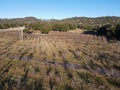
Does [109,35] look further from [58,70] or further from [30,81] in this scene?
[30,81]

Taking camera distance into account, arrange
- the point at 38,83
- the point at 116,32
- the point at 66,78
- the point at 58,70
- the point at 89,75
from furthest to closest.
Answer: the point at 116,32, the point at 58,70, the point at 89,75, the point at 66,78, the point at 38,83

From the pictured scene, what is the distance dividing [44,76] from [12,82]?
2.45 metres

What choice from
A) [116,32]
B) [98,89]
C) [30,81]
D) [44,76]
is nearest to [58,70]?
[44,76]

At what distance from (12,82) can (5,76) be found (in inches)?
62.6

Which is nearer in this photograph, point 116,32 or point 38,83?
point 38,83

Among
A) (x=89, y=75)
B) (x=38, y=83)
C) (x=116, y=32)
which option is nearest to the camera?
(x=38, y=83)

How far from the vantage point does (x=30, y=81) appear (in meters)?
12.3

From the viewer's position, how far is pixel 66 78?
43.2 feet

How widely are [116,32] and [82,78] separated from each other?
30.6 m

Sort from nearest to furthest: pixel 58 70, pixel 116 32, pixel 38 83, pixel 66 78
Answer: pixel 38 83 < pixel 66 78 < pixel 58 70 < pixel 116 32

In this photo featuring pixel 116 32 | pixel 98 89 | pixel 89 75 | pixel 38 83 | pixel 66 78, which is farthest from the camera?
pixel 116 32

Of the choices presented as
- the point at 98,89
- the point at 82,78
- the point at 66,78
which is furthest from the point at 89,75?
the point at 98,89

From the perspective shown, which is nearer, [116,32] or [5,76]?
[5,76]

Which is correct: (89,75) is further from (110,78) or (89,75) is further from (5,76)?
(5,76)
